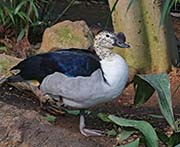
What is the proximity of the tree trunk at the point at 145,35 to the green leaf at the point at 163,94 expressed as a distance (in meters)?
2.17

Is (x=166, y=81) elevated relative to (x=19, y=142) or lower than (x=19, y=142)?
elevated

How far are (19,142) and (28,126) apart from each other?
6.0 inches

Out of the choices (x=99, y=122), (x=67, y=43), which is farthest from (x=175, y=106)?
(x=67, y=43)

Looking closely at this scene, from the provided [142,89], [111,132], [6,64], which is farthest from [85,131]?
[6,64]

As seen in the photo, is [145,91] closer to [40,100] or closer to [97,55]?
[97,55]

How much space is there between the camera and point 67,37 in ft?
17.4

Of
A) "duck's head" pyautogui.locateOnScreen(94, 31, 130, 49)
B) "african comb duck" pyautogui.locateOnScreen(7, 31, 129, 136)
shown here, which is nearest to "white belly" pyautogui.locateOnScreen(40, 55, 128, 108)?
"african comb duck" pyautogui.locateOnScreen(7, 31, 129, 136)

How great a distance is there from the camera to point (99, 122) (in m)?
4.14

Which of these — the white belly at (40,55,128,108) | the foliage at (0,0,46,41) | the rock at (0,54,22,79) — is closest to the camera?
the white belly at (40,55,128,108)

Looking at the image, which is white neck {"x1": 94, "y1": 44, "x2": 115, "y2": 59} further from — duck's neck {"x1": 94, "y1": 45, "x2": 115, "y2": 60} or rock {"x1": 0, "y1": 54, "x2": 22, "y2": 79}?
rock {"x1": 0, "y1": 54, "x2": 22, "y2": 79}

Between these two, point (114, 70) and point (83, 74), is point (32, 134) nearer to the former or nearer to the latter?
point (83, 74)

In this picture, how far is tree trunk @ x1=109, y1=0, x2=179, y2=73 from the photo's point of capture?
524 cm

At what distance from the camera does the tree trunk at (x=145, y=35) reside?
5.24 meters

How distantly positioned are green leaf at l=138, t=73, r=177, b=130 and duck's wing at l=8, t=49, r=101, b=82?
650 mm
